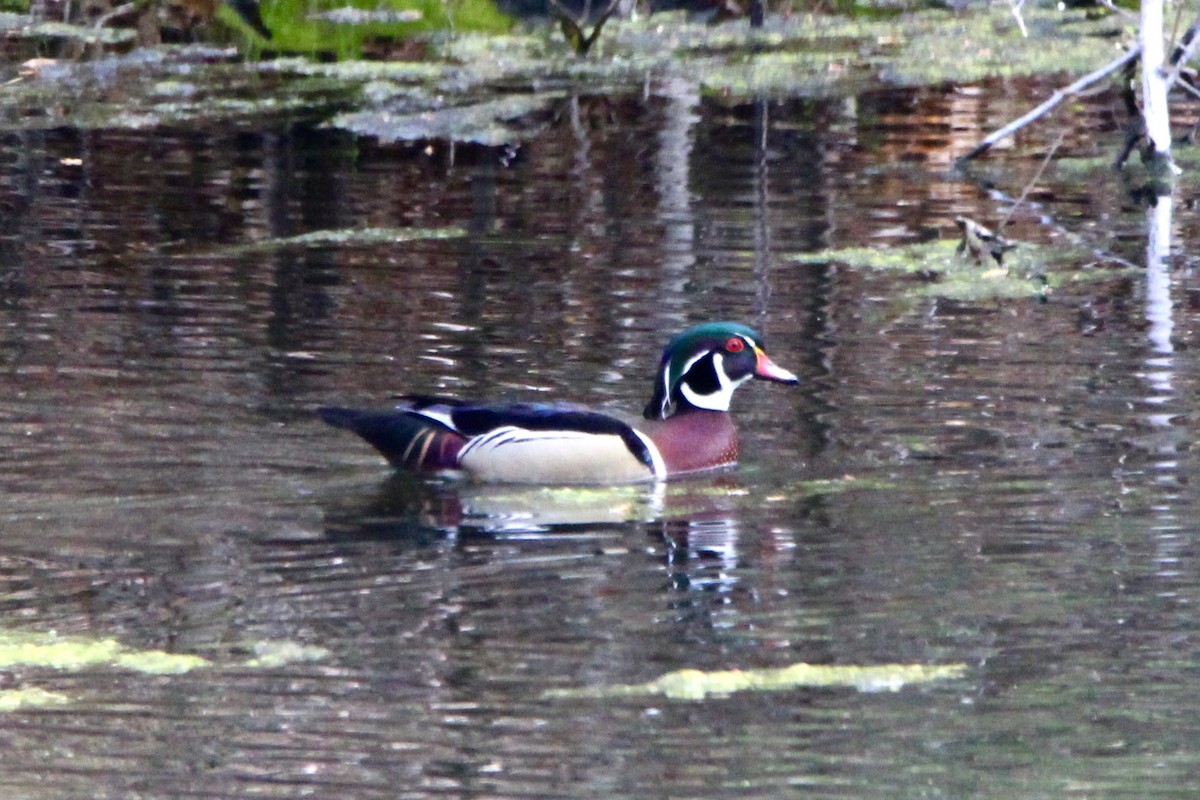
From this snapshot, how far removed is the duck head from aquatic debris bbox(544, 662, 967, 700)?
3.14m

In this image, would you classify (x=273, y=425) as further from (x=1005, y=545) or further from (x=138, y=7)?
(x=138, y=7)

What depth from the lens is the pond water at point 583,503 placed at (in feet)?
17.7

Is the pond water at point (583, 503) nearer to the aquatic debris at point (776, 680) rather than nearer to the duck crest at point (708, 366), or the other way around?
the aquatic debris at point (776, 680)

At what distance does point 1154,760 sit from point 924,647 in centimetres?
100

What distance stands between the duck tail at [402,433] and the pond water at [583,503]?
0.48ft

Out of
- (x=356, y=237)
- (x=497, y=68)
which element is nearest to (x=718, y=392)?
(x=356, y=237)

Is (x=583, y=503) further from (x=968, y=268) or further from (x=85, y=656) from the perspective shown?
(x=968, y=268)

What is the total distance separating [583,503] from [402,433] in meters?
0.79

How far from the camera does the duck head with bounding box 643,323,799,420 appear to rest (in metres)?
9.05

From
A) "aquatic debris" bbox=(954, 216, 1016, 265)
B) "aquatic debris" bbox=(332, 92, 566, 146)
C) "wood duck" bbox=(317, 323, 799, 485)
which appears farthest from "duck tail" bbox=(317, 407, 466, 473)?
"aquatic debris" bbox=(332, 92, 566, 146)

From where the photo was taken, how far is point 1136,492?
785cm

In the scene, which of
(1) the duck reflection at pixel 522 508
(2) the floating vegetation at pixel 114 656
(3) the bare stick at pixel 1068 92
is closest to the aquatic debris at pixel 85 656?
(2) the floating vegetation at pixel 114 656

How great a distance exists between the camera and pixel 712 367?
9.06 metres

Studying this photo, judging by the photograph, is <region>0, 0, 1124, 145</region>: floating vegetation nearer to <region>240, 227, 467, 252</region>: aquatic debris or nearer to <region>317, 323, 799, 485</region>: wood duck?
<region>240, 227, 467, 252</region>: aquatic debris
